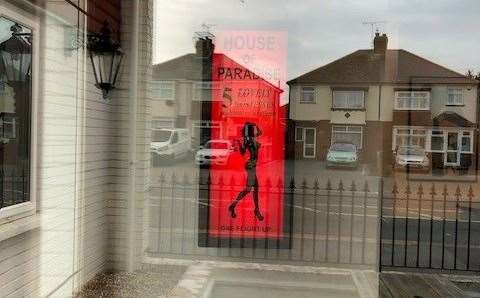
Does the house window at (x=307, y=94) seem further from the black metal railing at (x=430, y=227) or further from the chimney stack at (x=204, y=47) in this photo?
the black metal railing at (x=430, y=227)

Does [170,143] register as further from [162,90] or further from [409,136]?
[409,136]

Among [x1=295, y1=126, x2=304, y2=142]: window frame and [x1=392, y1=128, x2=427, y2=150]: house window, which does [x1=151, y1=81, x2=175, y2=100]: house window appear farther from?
[x1=392, y1=128, x2=427, y2=150]: house window

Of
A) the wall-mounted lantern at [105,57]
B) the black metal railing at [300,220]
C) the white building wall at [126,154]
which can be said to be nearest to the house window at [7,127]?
the wall-mounted lantern at [105,57]

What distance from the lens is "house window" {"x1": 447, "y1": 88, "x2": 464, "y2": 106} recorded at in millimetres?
2734

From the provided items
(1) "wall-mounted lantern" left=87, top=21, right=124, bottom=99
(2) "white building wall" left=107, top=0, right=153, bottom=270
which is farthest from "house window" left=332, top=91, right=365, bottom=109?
(1) "wall-mounted lantern" left=87, top=21, right=124, bottom=99

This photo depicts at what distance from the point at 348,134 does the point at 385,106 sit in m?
0.25

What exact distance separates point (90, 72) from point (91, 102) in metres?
0.17

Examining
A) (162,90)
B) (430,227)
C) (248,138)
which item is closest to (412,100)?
(248,138)

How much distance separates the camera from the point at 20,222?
7.39ft

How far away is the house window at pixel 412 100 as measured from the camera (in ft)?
9.10

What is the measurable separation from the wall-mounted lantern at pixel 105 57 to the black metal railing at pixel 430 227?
188cm

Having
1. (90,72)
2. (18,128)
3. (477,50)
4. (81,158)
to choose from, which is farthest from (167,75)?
(477,50)

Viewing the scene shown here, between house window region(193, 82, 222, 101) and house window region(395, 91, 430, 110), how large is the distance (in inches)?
37.1

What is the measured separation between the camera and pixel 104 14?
9.70 feet
